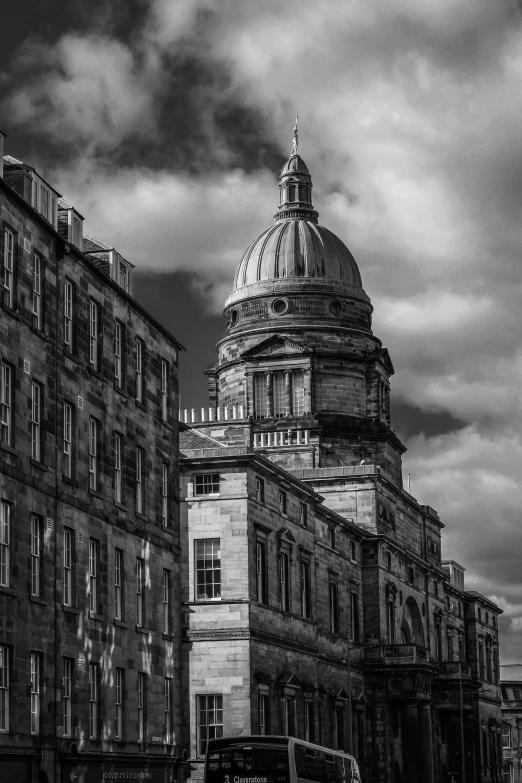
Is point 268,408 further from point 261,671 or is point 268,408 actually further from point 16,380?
point 16,380

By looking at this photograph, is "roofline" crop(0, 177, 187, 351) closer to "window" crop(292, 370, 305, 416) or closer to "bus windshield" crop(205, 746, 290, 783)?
"bus windshield" crop(205, 746, 290, 783)

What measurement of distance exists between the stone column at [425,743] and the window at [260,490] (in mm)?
28111

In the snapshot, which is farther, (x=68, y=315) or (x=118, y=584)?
(x=118, y=584)

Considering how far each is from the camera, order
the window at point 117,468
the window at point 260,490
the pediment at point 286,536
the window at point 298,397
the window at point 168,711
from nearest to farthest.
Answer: the window at point 117,468, the window at point 168,711, the window at point 260,490, the pediment at point 286,536, the window at point 298,397

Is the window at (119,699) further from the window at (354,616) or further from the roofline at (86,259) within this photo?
the window at (354,616)

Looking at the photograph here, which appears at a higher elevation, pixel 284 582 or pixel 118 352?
pixel 118 352

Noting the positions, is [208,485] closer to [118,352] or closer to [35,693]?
[118,352]

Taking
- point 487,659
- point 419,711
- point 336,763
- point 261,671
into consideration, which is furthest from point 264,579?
point 487,659

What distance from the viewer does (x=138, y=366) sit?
173 ft

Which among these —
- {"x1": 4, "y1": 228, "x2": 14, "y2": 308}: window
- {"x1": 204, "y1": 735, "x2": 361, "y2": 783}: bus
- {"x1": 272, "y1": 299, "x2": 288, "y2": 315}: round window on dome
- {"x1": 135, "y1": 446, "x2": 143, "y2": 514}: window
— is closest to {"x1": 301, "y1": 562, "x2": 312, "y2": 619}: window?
{"x1": 135, "y1": 446, "x2": 143, "y2": 514}: window

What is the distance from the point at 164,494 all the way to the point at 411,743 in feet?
141

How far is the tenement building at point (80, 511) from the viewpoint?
136ft

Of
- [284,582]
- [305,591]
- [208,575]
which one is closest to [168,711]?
[208,575]

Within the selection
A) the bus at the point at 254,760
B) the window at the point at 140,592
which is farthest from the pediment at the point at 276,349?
the bus at the point at 254,760
